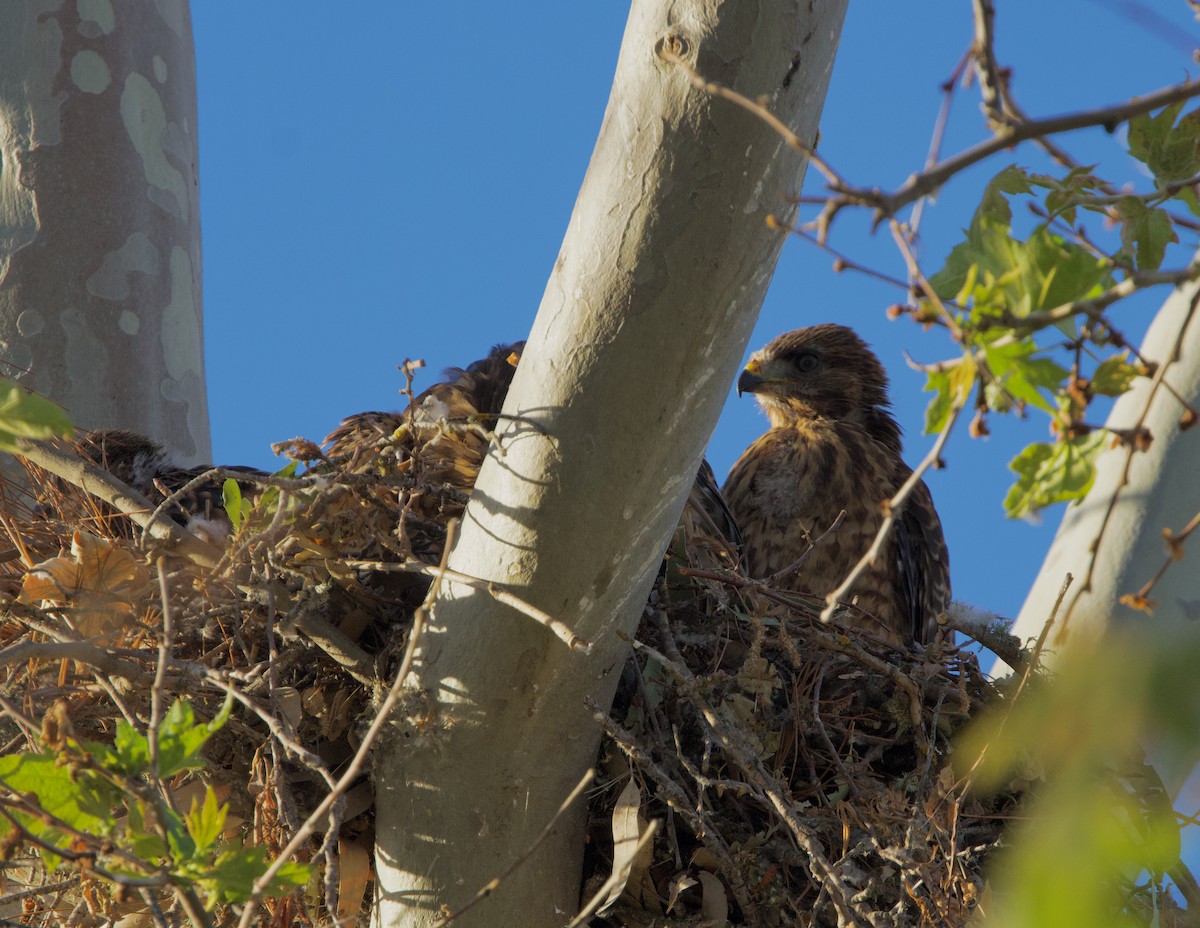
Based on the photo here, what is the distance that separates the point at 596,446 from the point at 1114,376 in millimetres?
1179

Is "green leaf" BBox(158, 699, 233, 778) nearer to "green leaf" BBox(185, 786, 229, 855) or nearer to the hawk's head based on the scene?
"green leaf" BBox(185, 786, 229, 855)

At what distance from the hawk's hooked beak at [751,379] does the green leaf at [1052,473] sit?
422 centimetres

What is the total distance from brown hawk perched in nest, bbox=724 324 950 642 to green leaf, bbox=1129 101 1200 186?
10.8 ft

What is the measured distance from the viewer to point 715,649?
11.6 feet

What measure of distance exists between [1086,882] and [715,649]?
8.68ft

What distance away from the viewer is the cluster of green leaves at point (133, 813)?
1749mm

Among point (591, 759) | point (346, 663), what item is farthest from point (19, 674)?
point (591, 759)

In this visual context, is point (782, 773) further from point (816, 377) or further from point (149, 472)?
point (816, 377)

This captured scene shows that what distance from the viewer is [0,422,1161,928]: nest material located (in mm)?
2922

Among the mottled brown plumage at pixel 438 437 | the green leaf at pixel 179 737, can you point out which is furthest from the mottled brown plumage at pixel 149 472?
the green leaf at pixel 179 737

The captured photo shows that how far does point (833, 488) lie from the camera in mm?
5332

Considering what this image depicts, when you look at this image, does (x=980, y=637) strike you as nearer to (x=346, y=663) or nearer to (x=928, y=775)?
(x=928, y=775)

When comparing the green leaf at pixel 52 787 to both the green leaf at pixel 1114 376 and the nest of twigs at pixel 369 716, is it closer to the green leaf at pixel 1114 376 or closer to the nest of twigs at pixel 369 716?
the nest of twigs at pixel 369 716

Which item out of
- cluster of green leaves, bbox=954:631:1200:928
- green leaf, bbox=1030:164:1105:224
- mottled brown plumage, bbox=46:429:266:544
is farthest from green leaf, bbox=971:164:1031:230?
mottled brown plumage, bbox=46:429:266:544
